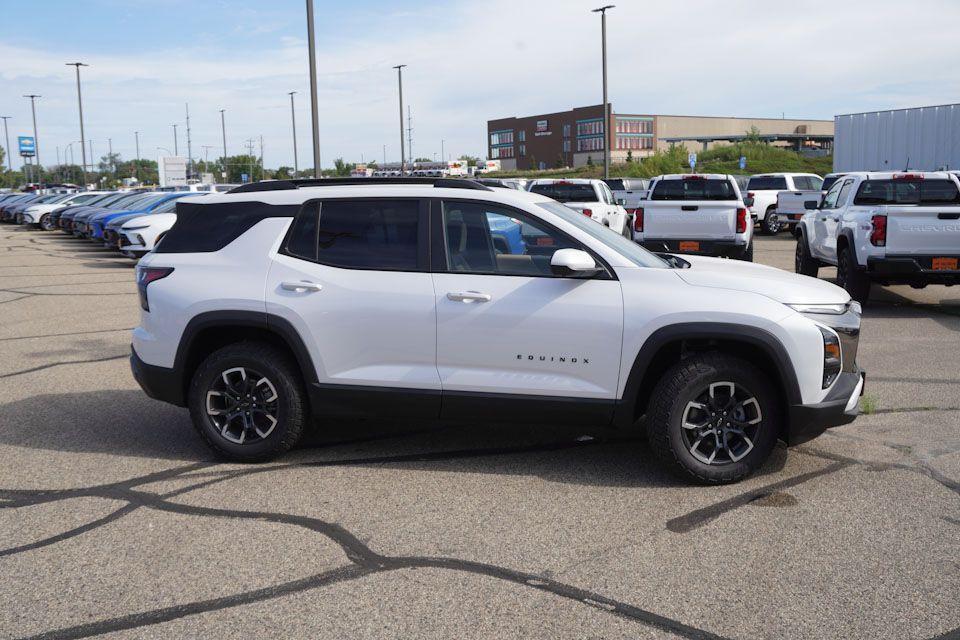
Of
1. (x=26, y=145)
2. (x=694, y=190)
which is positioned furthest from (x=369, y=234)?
(x=26, y=145)

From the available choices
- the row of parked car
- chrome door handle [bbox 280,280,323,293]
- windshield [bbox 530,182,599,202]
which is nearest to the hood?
chrome door handle [bbox 280,280,323,293]

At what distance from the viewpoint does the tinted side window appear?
5.78m

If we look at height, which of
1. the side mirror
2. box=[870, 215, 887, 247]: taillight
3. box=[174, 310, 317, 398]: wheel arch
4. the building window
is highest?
the building window

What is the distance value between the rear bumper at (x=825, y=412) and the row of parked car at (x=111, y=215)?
13.8 ft

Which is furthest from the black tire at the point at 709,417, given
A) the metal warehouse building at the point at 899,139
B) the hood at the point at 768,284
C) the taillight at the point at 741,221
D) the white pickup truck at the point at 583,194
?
the metal warehouse building at the point at 899,139

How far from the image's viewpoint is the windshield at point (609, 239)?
18.8 feet

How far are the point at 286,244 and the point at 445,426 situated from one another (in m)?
1.78

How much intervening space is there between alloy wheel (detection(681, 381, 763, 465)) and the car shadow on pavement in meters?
0.26

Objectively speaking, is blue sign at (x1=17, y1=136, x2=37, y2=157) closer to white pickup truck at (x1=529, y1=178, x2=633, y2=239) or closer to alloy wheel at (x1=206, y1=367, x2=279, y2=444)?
white pickup truck at (x1=529, y1=178, x2=633, y2=239)

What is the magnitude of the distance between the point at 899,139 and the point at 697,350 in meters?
37.7

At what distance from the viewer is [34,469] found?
5.90m

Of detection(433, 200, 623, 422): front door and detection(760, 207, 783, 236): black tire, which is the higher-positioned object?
detection(433, 200, 623, 422): front door

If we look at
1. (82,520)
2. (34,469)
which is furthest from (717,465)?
(34,469)

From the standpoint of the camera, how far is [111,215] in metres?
24.4
